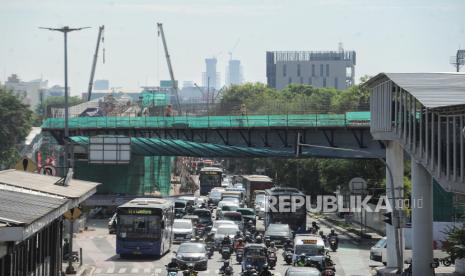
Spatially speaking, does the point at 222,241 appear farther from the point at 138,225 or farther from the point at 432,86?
the point at 432,86

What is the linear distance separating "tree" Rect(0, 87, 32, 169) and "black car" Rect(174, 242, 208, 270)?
288ft

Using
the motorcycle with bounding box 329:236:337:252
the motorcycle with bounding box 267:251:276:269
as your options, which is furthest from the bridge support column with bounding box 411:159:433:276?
the motorcycle with bounding box 329:236:337:252

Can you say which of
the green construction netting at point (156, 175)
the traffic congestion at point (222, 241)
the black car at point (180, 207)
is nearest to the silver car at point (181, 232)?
the traffic congestion at point (222, 241)

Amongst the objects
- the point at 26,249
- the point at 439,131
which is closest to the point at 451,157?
the point at 439,131

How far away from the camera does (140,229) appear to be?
47250 millimetres

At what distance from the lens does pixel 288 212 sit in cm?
6244

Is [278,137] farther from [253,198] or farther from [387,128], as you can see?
[387,128]

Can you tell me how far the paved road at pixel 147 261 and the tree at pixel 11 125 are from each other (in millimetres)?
70164

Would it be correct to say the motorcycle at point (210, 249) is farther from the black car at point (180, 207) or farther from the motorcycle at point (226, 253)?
the black car at point (180, 207)

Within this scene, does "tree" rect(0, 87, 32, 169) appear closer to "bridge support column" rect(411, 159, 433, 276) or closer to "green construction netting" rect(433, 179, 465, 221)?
"green construction netting" rect(433, 179, 465, 221)

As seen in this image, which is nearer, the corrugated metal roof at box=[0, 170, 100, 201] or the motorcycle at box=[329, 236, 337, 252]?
the corrugated metal roof at box=[0, 170, 100, 201]

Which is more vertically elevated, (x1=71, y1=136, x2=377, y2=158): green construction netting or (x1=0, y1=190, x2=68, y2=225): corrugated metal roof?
(x1=71, y1=136, x2=377, y2=158): green construction netting

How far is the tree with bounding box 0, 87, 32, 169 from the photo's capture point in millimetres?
130550

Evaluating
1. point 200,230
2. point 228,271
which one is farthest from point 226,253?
point 200,230
